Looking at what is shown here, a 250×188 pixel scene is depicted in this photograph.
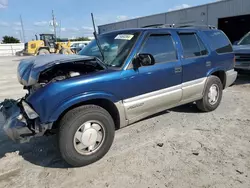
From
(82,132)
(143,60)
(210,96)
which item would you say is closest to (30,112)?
(82,132)

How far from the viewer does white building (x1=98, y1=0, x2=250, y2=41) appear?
22.3m

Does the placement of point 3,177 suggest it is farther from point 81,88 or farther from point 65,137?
point 81,88

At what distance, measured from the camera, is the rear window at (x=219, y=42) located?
4.88 metres

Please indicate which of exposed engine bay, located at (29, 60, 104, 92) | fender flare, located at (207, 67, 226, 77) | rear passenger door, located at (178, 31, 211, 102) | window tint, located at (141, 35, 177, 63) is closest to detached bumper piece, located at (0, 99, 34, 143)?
Result: exposed engine bay, located at (29, 60, 104, 92)

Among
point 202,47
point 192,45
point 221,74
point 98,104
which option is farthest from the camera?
point 221,74

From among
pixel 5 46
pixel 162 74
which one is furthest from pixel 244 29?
pixel 5 46

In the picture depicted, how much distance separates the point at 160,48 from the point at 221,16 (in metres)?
23.7

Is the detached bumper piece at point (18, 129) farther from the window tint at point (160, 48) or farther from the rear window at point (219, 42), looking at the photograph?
the rear window at point (219, 42)

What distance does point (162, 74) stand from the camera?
374cm

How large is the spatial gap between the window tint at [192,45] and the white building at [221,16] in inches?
826

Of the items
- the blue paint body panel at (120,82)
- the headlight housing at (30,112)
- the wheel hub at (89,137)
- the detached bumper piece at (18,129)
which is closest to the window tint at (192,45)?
the blue paint body panel at (120,82)

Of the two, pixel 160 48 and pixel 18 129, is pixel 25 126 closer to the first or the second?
pixel 18 129

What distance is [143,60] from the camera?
10.9 feet

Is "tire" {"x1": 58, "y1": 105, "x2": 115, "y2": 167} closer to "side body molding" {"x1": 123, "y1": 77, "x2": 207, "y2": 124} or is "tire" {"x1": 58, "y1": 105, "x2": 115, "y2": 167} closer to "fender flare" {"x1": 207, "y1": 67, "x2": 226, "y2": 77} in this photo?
"side body molding" {"x1": 123, "y1": 77, "x2": 207, "y2": 124}
